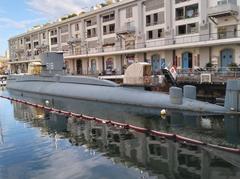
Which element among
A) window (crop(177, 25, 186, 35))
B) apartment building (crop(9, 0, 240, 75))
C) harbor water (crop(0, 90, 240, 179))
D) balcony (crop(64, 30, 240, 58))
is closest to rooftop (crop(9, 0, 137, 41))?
apartment building (crop(9, 0, 240, 75))

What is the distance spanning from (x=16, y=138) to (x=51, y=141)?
334 cm

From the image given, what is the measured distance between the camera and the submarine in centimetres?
3125

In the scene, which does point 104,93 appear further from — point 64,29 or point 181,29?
point 64,29

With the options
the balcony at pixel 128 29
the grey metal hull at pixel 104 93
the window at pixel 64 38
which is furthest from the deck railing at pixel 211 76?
the window at pixel 64 38

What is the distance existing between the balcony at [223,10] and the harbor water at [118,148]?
92.6 feet

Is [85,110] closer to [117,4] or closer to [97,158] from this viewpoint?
[97,158]

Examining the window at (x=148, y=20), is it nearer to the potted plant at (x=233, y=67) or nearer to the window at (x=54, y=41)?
the potted plant at (x=233, y=67)

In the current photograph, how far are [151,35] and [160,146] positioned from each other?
54.2m

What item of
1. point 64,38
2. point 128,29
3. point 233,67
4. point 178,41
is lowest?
point 233,67

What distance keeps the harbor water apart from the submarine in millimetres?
1097

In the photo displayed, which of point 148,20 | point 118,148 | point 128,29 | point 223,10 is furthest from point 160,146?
point 128,29

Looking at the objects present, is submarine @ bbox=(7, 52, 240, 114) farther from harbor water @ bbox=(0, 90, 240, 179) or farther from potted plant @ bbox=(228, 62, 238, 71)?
potted plant @ bbox=(228, 62, 238, 71)

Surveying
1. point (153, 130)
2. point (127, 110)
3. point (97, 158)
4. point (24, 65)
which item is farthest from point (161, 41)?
point (24, 65)

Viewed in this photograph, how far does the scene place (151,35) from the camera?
73062 millimetres
